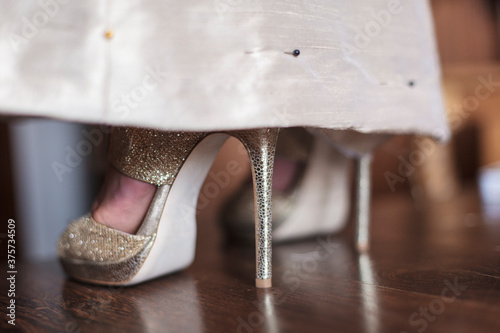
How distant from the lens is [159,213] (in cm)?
57

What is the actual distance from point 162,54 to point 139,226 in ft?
0.77

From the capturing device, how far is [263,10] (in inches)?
18.3

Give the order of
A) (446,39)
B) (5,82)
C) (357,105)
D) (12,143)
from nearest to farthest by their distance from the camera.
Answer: (5,82) → (357,105) → (12,143) → (446,39)

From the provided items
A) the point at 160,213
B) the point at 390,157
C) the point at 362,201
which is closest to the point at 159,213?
the point at 160,213

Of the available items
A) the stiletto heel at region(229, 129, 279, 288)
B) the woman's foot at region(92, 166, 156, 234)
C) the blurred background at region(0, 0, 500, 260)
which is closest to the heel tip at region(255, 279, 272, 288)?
the stiletto heel at region(229, 129, 279, 288)

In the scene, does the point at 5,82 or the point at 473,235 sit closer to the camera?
the point at 5,82

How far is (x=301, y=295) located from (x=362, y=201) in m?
0.29

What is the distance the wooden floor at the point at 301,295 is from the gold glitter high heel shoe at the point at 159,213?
3 cm

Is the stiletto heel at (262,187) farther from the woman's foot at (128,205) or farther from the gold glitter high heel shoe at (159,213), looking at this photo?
the woman's foot at (128,205)

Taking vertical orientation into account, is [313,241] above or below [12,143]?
below

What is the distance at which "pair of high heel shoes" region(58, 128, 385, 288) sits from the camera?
54 centimetres

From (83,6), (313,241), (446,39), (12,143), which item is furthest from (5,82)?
(446,39)

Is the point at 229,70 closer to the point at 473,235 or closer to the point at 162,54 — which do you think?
the point at 162,54

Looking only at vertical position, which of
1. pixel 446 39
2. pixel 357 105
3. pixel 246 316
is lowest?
pixel 246 316
